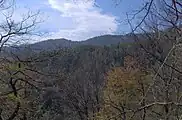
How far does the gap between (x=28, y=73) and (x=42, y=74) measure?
614mm

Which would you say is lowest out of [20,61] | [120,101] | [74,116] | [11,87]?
[74,116]

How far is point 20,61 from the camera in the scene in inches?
528

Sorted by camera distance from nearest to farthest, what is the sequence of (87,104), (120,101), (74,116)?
(120,101) → (87,104) → (74,116)

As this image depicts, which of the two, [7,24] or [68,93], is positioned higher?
[7,24]

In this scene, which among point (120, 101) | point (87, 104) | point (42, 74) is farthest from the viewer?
point (87, 104)

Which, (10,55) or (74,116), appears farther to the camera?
(74,116)

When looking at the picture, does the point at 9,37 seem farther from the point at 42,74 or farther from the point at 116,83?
the point at 116,83

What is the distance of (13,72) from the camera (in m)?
13.5

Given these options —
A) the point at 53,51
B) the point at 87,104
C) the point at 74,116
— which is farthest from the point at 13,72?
the point at 74,116

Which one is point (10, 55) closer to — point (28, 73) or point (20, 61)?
point (20, 61)

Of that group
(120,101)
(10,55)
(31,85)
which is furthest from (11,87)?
(120,101)

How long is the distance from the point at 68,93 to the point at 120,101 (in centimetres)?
495

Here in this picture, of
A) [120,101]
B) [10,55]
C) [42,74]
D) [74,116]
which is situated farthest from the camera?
[74,116]

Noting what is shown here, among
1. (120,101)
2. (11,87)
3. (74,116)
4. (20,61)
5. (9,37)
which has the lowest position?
(74,116)
